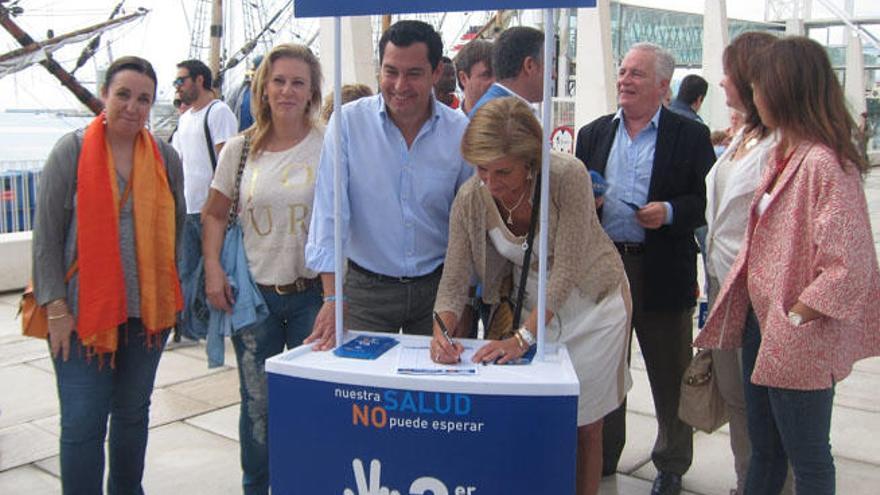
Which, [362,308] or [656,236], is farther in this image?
[656,236]

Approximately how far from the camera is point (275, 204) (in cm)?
305

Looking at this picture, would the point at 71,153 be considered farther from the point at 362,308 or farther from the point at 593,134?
the point at 593,134

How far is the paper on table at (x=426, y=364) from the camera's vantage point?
7.33 feet

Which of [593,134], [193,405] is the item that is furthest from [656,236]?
[193,405]

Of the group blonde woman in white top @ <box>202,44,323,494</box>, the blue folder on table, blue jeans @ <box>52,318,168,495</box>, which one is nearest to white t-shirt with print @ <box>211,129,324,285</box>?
blonde woman in white top @ <box>202,44,323,494</box>

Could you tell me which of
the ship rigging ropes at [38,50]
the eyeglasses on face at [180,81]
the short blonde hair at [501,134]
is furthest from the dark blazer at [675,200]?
the ship rigging ropes at [38,50]

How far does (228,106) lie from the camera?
552cm

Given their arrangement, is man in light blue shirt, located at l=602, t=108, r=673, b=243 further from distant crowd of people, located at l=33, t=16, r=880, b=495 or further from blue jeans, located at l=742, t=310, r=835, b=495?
blue jeans, located at l=742, t=310, r=835, b=495

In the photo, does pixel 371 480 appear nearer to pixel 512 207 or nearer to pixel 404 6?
pixel 512 207

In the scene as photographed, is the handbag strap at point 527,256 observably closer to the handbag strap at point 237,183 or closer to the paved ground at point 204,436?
the handbag strap at point 237,183

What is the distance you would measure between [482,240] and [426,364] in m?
0.49

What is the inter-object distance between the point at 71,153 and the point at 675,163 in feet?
7.62

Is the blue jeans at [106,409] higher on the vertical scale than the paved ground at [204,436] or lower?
higher

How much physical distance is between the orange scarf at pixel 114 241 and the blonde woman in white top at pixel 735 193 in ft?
6.78
